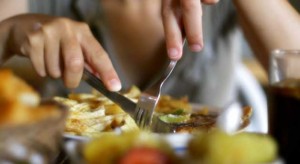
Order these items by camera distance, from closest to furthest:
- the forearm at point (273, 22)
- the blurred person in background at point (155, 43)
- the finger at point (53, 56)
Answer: the finger at point (53, 56) < the forearm at point (273, 22) < the blurred person in background at point (155, 43)

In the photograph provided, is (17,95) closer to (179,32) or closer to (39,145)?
(39,145)

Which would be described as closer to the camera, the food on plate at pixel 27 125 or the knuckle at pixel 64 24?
the food on plate at pixel 27 125

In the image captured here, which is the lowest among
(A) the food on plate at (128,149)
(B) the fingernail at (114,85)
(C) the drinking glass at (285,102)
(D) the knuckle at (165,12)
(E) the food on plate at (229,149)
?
(B) the fingernail at (114,85)

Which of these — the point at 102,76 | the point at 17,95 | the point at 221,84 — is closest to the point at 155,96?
the point at 102,76

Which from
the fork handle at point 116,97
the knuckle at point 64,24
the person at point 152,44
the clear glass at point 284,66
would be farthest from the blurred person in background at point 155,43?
the clear glass at point 284,66

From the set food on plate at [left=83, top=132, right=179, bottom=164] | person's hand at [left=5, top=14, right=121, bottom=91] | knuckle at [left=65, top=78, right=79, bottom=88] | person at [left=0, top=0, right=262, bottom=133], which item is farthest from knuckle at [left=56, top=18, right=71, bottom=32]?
food on plate at [left=83, top=132, right=179, bottom=164]

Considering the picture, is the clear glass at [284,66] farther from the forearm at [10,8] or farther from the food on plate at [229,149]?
the forearm at [10,8]
